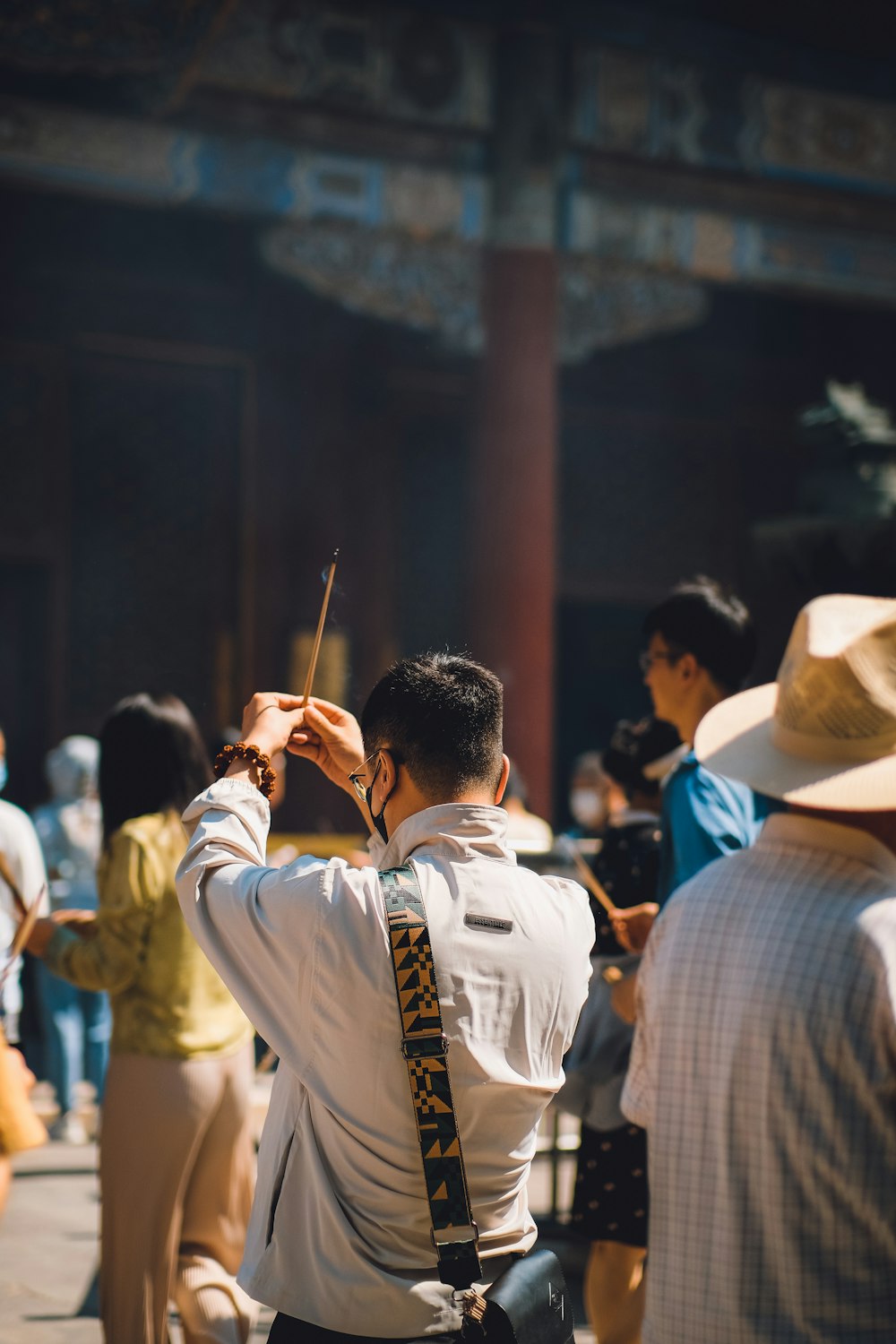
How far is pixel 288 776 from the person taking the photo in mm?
9016

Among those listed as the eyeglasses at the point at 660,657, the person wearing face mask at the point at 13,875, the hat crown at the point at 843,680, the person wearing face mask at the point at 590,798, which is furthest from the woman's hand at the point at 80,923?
the person wearing face mask at the point at 590,798

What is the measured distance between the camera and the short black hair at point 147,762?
329 centimetres

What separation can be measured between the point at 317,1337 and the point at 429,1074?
332 millimetres

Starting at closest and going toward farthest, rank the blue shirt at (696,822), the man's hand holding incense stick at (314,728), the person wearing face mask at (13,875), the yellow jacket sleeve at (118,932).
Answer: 1. the man's hand holding incense stick at (314,728)
2. the blue shirt at (696,822)
3. the yellow jacket sleeve at (118,932)
4. the person wearing face mask at (13,875)

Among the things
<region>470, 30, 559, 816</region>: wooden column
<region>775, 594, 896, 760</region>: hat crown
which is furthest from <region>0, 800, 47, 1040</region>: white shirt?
<region>470, 30, 559, 816</region>: wooden column

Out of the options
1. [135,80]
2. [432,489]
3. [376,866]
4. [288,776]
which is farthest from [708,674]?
[432,489]

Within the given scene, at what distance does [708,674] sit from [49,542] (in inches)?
244

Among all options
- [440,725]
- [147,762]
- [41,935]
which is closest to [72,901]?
[41,935]

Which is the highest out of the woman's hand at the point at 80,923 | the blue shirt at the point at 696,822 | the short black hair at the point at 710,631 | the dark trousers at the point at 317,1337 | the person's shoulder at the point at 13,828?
the short black hair at the point at 710,631

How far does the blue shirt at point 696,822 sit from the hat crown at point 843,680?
36.7 inches

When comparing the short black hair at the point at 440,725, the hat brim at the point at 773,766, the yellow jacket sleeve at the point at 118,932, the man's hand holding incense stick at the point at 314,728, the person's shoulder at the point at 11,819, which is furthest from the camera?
the person's shoulder at the point at 11,819

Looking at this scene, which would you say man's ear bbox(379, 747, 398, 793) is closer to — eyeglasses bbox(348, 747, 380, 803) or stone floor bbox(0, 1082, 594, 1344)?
eyeglasses bbox(348, 747, 380, 803)

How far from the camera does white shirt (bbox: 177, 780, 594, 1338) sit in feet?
5.84

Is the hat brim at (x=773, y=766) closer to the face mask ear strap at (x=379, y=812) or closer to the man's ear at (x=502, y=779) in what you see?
the man's ear at (x=502, y=779)
